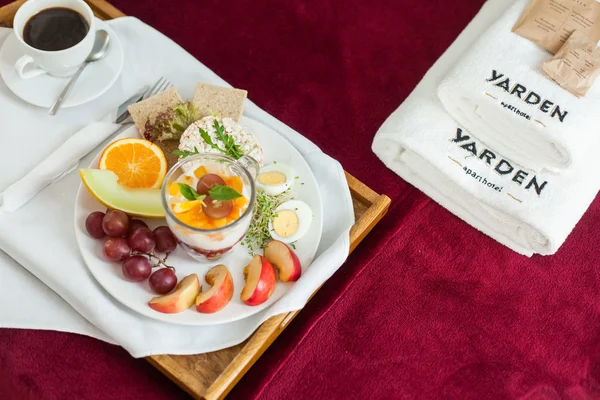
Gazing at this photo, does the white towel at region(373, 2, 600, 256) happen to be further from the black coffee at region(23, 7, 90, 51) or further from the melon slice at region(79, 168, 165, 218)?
the black coffee at region(23, 7, 90, 51)

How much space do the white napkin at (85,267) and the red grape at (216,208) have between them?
0.16m

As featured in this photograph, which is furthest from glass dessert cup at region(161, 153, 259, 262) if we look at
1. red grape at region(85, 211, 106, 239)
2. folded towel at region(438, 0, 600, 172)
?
folded towel at region(438, 0, 600, 172)

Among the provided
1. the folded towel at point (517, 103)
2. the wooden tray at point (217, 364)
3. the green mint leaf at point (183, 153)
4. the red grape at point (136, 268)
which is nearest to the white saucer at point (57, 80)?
the green mint leaf at point (183, 153)

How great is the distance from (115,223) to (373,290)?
467 millimetres

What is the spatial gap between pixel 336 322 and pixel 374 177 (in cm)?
31

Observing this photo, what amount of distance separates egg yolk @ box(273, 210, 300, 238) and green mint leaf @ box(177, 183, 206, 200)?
166 millimetres

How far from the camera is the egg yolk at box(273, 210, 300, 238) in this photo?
1004 millimetres

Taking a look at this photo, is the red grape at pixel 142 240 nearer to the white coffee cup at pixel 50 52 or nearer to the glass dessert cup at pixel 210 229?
the glass dessert cup at pixel 210 229

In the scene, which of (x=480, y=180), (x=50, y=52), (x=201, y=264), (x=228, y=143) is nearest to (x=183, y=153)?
(x=228, y=143)

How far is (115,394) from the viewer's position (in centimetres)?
101

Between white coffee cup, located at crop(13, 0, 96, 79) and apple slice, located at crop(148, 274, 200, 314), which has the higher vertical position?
white coffee cup, located at crop(13, 0, 96, 79)

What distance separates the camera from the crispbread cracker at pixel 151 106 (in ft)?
3.51

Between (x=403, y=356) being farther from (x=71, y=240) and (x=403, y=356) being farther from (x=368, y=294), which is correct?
(x=71, y=240)

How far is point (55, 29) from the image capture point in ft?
3.60
